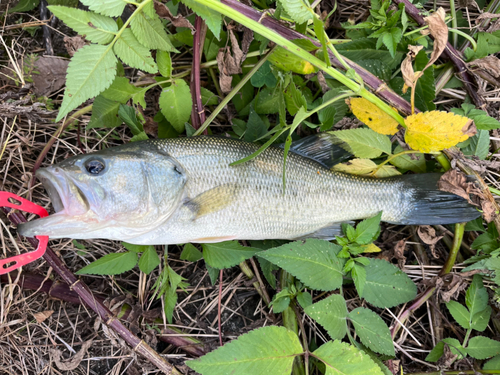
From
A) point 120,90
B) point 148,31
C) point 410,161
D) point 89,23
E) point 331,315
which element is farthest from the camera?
point 410,161

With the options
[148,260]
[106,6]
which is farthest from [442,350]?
[106,6]

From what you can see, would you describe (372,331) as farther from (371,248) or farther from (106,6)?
(106,6)

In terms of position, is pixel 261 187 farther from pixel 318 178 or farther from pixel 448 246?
pixel 448 246

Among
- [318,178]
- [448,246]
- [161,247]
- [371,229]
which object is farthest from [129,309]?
[448,246]

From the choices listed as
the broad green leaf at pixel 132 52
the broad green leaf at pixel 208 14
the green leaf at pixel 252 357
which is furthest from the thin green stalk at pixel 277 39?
the green leaf at pixel 252 357

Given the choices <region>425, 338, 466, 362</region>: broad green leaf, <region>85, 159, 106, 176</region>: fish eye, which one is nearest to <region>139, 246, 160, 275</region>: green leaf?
<region>85, 159, 106, 176</region>: fish eye
